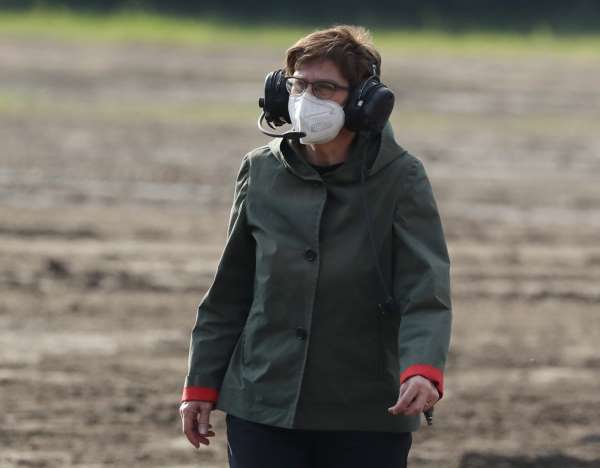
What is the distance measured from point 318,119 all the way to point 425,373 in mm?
716

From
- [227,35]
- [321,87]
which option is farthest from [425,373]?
[227,35]

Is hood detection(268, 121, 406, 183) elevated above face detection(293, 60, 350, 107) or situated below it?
below

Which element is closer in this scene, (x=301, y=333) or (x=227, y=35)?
(x=301, y=333)

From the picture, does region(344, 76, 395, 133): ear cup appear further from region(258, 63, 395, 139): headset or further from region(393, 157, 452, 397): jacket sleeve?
region(393, 157, 452, 397): jacket sleeve

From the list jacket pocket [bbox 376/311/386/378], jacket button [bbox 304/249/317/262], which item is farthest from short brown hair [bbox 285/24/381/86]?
jacket pocket [bbox 376/311/386/378]

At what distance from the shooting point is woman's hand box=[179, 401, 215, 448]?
14.7 ft

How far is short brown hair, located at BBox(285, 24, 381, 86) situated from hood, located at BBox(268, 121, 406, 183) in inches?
6.5

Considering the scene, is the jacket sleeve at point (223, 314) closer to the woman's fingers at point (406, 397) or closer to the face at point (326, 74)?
the face at point (326, 74)

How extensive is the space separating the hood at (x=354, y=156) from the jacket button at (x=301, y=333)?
0.40m

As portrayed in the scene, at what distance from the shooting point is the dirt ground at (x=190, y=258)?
803 centimetres

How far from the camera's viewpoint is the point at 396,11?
40688 mm

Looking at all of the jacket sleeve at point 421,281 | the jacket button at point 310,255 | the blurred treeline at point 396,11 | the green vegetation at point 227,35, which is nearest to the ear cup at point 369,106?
the jacket sleeve at point 421,281

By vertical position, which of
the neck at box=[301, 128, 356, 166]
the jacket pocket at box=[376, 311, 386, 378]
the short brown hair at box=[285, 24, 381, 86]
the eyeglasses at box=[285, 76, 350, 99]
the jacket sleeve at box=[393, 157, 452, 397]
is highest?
the short brown hair at box=[285, 24, 381, 86]

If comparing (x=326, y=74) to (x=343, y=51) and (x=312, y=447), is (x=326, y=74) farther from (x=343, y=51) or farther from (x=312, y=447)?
(x=312, y=447)
